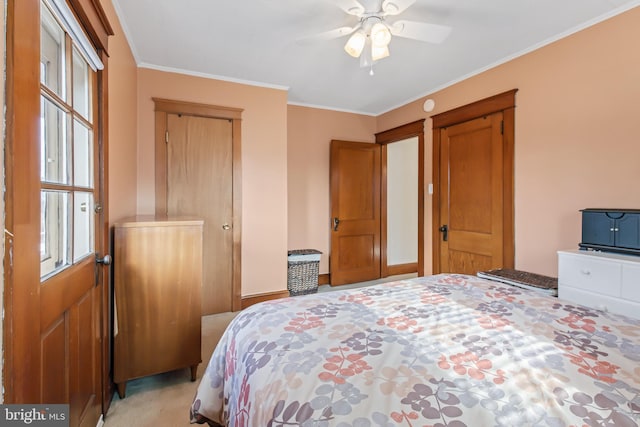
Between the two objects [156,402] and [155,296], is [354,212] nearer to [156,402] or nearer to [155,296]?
[155,296]

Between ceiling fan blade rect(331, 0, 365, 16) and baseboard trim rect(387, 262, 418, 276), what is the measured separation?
11.7 ft

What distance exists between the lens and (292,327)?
114 cm

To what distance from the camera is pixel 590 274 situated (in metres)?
1.91

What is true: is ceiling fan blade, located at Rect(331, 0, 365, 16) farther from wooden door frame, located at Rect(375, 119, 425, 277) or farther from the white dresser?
the white dresser

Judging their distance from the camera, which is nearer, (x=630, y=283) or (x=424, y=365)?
(x=424, y=365)

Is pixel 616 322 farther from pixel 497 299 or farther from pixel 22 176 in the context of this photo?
pixel 22 176

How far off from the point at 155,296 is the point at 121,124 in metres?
1.26

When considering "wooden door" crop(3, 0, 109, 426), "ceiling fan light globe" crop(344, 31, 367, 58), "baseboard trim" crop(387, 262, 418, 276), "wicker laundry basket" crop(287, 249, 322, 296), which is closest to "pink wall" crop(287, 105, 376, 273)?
"wicker laundry basket" crop(287, 249, 322, 296)

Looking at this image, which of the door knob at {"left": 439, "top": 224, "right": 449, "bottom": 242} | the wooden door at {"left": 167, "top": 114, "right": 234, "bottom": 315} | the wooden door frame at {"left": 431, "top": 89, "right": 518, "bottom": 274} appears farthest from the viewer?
the door knob at {"left": 439, "top": 224, "right": 449, "bottom": 242}

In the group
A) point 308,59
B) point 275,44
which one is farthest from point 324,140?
point 275,44

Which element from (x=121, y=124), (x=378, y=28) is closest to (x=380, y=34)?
(x=378, y=28)

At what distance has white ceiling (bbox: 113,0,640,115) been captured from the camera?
2.00 metres

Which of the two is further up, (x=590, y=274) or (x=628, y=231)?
(x=628, y=231)

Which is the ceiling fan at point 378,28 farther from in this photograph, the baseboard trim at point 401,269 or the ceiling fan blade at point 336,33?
the baseboard trim at point 401,269
